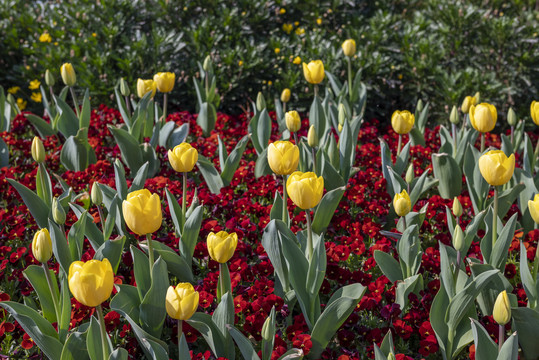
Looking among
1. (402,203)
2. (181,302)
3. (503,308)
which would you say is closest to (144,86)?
(402,203)

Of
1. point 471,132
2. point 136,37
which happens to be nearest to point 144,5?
point 136,37

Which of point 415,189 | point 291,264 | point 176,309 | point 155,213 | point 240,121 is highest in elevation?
point 155,213

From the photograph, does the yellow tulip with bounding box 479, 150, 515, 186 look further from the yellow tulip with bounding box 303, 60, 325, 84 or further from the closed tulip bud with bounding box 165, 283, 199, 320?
the yellow tulip with bounding box 303, 60, 325, 84

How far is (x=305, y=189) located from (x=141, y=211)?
0.47 m

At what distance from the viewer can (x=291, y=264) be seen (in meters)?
1.88

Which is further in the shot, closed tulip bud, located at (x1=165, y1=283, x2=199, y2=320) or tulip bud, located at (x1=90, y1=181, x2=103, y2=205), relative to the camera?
tulip bud, located at (x1=90, y1=181, x2=103, y2=205)

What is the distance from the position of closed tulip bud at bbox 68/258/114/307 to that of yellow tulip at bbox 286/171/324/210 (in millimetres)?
590

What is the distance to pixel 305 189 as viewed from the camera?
1.69 meters

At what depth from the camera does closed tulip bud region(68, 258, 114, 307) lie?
4.43 feet

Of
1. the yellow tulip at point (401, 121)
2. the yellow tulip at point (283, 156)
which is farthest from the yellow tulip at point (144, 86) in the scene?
the yellow tulip at point (283, 156)

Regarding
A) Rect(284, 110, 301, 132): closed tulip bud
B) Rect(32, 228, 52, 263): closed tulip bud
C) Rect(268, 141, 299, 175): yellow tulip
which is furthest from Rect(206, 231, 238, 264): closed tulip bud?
Rect(284, 110, 301, 132): closed tulip bud

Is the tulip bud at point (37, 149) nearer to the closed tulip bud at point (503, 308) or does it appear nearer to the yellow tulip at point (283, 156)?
the yellow tulip at point (283, 156)

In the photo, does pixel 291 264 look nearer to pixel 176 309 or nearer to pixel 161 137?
pixel 176 309

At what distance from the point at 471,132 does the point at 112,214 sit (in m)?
1.90
